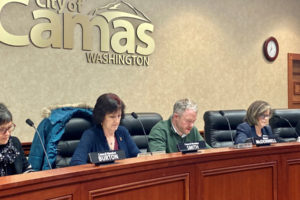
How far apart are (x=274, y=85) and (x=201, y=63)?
132cm

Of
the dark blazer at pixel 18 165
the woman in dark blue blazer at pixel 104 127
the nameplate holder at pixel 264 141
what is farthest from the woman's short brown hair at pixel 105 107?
the nameplate holder at pixel 264 141

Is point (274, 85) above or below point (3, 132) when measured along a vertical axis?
above

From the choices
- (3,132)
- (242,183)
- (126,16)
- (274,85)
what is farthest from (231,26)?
(3,132)

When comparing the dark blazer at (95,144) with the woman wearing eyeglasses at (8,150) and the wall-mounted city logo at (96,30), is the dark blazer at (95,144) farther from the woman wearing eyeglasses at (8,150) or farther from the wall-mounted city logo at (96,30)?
the wall-mounted city logo at (96,30)

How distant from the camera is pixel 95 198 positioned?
1.68 meters

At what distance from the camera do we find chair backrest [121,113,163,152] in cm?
310

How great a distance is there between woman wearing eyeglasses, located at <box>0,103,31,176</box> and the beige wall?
4.18ft

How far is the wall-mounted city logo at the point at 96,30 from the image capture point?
369cm

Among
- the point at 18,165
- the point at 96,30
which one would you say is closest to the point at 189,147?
the point at 18,165

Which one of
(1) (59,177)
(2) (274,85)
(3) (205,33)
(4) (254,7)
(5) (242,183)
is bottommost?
(5) (242,183)

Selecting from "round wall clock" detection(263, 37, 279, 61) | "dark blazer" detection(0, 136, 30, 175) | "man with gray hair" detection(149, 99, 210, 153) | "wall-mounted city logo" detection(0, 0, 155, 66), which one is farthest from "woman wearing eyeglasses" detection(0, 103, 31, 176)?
"round wall clock" detection(263, 37, 279, 61)

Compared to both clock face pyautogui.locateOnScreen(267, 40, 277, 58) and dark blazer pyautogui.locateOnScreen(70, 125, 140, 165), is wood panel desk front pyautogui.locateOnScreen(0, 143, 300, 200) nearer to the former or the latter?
dark blazer pyautogui.locateOnScreen(70, 125, 140, 165)

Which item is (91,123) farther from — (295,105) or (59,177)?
(295,105)

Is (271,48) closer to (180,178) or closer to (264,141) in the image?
(264,141)
